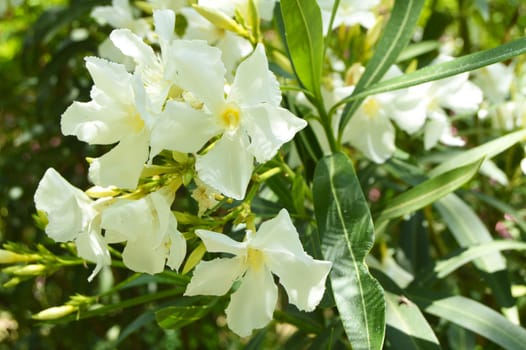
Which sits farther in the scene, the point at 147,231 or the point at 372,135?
the point at 372,135

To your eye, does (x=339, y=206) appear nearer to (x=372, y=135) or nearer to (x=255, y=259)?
(x=255, y=259)

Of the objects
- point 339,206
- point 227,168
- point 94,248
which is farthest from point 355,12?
point 94,248

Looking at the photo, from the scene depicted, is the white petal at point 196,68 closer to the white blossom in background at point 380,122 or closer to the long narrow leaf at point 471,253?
the white blossom in background at point 380,122

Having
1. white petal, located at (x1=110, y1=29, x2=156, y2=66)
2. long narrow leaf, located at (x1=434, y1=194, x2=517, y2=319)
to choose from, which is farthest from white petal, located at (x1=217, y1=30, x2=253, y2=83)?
long narrow leaf, located at (x1=434, y1=194, x2=517, y2=319)

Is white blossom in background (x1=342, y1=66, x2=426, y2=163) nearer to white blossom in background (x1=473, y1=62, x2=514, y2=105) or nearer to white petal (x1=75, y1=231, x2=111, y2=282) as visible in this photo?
white blossom in background (x1=473, y1=62, x2=514, y2=105)

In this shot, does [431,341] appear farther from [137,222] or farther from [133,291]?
[133,291]

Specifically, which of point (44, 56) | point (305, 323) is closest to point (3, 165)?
point (44, 56)
